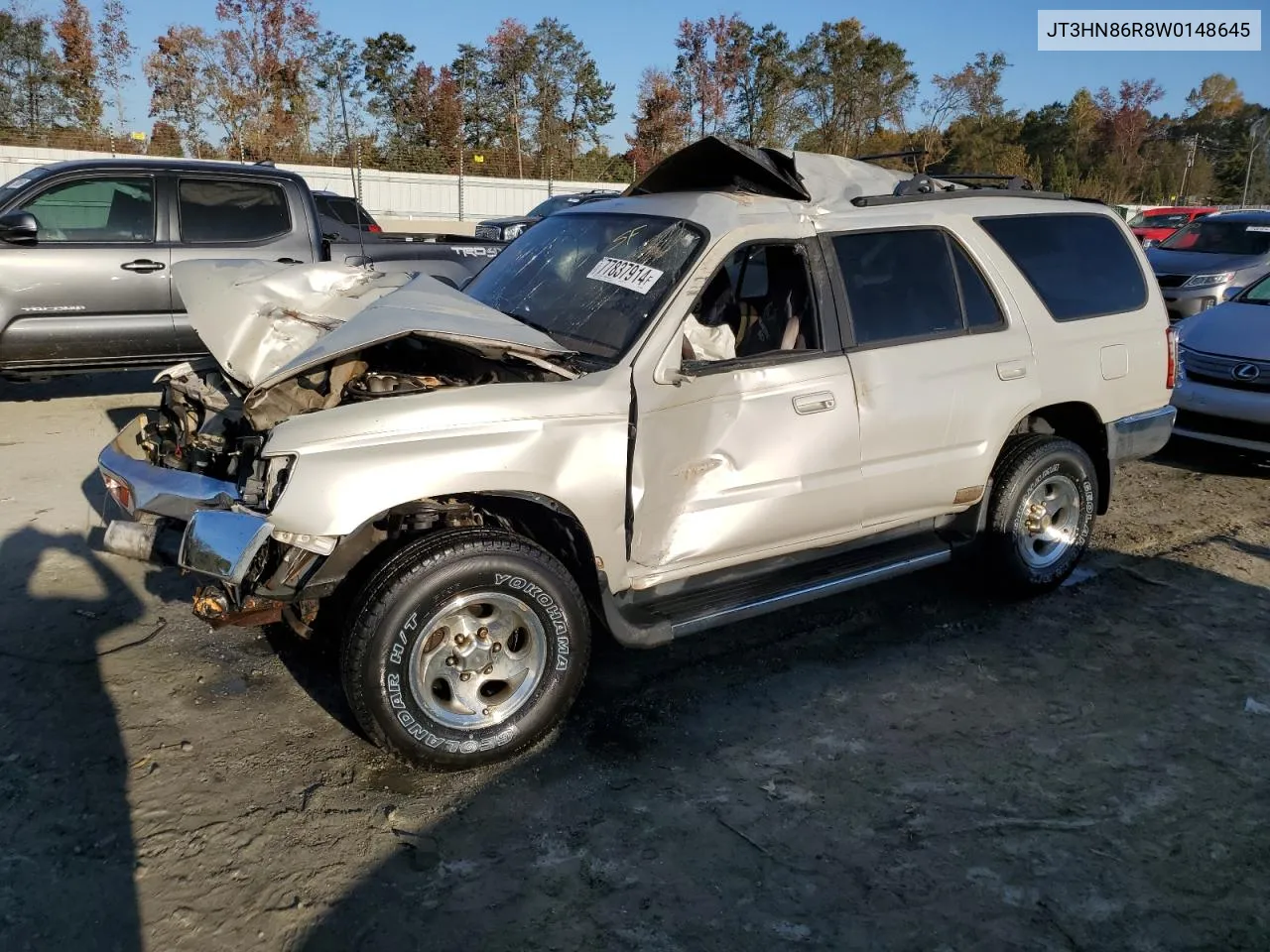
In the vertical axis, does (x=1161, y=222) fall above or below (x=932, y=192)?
above

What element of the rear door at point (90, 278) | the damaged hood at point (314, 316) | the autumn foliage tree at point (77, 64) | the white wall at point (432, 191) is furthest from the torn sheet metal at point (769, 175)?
the autumn foliage tree at point (77, 64)

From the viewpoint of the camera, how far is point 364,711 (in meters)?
3.13

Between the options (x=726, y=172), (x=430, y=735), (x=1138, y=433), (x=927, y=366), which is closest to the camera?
(x=430, y=735)

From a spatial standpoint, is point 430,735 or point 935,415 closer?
point 430,735

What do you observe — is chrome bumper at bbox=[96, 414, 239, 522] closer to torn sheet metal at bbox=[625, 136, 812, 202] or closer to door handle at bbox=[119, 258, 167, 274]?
torn sheet metal at bbox=[625, 136, 812, 202]

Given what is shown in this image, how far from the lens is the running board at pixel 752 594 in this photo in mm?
3506

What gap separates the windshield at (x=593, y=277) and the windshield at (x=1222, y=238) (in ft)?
41.3

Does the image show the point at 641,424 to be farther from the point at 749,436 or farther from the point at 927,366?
the point at 927,366

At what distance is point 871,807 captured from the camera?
125 inches

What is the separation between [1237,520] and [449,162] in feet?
103

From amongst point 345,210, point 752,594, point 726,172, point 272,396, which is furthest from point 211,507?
point 345,210

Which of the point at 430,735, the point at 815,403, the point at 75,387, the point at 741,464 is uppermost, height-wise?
the point at 815,403

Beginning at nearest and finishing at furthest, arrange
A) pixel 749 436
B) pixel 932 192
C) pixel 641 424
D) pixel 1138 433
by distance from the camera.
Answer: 1. pixel 641 424
2. pixel 749 436
3. pixel 932 192
4. pixel 1138 433

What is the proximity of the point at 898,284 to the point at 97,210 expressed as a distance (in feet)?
20.7
